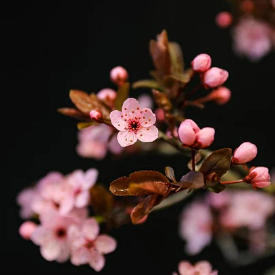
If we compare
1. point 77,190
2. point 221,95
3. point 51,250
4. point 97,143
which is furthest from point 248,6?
point 51,250

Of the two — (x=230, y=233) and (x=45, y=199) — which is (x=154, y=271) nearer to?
(x=230, y=233)

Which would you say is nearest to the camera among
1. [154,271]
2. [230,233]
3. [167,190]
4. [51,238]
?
[167,190]

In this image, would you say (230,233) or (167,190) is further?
(230,233)

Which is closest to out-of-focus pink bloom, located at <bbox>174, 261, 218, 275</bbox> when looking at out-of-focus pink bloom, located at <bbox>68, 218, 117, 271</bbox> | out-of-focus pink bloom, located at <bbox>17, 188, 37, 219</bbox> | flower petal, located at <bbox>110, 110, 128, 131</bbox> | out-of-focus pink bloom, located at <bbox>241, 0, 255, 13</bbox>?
out-of-focus pink bloom, located at <bbox>68, 218, 117, 271</bbox>

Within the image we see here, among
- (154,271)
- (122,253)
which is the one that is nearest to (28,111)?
(122,253)

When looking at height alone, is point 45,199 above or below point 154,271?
above

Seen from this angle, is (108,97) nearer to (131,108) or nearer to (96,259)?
(131,108)

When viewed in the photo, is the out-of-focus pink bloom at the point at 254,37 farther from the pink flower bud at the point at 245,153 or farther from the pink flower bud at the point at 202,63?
the pink flower bud at the point at 245,153

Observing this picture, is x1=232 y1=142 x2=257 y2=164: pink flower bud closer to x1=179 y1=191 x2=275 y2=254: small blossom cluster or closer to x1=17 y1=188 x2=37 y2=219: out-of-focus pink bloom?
x1=17 y1=188 x2=37 y2=219: out-of-focus pink bloom
